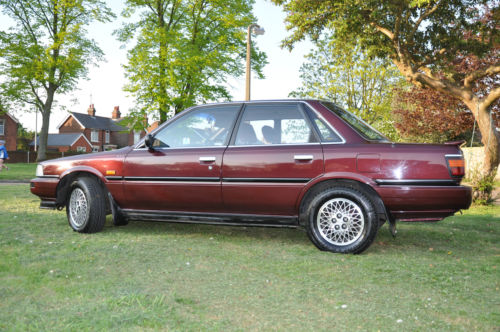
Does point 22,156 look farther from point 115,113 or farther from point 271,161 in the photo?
point 271,161

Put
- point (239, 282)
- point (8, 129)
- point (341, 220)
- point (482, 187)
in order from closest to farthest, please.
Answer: point (239, 282) < point (341, 220) < point (482, 187) < point (8, 129)

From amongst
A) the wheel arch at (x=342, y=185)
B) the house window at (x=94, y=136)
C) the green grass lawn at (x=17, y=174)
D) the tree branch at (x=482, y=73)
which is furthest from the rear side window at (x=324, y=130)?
the house window at (x=94, y=136)

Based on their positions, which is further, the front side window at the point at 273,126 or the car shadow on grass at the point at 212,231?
the car shadow on grass at the point at 212,231

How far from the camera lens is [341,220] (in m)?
4.59

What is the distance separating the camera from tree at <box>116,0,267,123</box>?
22.7 meters

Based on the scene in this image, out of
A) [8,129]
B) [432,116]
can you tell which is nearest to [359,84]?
[432,116]

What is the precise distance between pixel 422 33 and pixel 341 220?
8.92m

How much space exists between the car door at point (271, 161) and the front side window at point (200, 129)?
7.8 inches

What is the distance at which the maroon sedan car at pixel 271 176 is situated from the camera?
173 inches

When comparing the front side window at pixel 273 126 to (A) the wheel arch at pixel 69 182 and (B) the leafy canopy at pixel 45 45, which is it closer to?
(A) the wheel arch at pixel 69 182

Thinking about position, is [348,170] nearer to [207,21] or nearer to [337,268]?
[337,268]

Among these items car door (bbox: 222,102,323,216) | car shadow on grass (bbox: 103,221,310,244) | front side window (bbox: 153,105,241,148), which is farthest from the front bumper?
car door (bbox: 222,102,323,216)

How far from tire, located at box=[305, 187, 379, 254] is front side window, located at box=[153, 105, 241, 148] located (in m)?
1.42

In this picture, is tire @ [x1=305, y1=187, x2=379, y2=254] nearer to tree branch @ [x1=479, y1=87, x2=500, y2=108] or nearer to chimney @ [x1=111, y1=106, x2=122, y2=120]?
tree branch @ [x1=479, y1=87, x2=500, y2=108]
